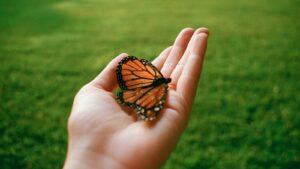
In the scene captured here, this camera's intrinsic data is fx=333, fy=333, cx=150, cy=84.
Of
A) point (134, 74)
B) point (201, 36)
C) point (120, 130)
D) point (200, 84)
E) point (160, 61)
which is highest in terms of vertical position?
point (201, 36)

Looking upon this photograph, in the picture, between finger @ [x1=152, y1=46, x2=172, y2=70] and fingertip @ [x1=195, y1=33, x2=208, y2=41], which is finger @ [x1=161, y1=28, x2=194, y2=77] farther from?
fingertip @ [x1=195, y1=33, x2=208, y2=41]

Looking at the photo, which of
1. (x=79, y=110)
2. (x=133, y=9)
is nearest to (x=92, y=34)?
(x=133, y=9)

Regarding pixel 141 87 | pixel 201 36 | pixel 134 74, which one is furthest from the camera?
pixel 201 36

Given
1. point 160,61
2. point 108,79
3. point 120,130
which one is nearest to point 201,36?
point 160,61

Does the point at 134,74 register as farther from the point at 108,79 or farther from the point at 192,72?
the point at 192,72

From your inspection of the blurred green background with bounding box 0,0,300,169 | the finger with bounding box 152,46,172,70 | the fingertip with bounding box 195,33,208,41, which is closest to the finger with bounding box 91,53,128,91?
the finger with bounding box 152,46,172,70

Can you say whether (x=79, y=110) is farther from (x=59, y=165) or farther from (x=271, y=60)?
(x=271, y=60)
